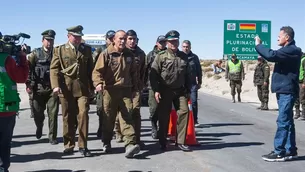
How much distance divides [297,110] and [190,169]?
8423 mm

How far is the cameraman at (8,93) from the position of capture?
5453 mm

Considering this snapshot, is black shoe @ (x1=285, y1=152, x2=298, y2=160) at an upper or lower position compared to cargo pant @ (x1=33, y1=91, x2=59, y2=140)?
lower

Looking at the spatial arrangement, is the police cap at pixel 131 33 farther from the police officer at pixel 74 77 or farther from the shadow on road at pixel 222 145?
the shadow on road at pixel 222 145

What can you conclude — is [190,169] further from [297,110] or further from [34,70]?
[297,110]

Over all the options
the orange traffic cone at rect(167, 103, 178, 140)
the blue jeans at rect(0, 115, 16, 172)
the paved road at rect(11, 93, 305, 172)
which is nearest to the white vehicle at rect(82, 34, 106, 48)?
the paved road at rect(11, 93, 305, 172)

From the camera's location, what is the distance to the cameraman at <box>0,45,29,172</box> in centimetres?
545

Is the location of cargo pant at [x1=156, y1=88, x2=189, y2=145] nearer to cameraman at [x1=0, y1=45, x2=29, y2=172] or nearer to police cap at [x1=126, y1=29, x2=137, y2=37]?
police cap at [x1=126, y1=29, x2=137, y2=37]

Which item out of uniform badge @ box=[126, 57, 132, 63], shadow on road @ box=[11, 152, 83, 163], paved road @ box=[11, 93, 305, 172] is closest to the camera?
paved road @ box=[11, 93, 305, 172]

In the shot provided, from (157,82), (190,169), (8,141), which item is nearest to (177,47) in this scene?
(157,82)

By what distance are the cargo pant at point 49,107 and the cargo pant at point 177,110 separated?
6.66 feet

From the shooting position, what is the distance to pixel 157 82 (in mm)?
8117

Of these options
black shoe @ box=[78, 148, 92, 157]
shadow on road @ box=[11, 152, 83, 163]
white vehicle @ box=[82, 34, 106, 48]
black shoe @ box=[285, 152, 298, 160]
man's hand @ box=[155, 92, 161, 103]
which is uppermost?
white vehicle @ box=[82, 34, 106, 48]

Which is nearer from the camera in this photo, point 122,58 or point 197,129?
point 122,58

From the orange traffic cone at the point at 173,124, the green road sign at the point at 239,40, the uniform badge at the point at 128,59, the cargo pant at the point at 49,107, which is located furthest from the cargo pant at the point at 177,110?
the green road sign at the point at 239,40
